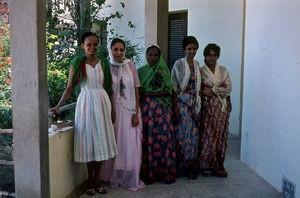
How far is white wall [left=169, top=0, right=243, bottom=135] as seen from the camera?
6.40 metres

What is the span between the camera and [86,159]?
347 cm

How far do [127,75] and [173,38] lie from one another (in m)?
3.63

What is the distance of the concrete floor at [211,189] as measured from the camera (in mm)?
3691

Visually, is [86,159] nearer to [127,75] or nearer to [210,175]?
[127,75]

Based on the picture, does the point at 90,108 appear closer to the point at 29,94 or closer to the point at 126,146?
the point at 126,146

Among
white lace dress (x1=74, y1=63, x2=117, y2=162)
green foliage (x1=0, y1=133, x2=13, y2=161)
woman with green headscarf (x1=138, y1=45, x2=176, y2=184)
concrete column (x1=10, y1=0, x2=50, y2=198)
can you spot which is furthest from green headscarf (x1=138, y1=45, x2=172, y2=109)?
green foliage (x1=0, y1=133, x2=13, y2=161)

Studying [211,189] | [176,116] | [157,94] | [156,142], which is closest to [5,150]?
[156,142]

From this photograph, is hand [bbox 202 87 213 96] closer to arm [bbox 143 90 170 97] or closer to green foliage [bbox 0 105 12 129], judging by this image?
arm [bbox 143 90 170 97]

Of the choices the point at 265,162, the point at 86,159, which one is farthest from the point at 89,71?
the point at 265,162

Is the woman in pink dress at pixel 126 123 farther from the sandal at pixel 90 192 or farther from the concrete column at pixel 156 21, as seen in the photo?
the concrete column at pixel 156 21

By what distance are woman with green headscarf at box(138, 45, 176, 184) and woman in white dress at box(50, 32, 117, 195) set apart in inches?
25.4

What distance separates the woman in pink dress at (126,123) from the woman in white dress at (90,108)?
31 centimetres

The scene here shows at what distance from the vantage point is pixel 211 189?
12.8ft

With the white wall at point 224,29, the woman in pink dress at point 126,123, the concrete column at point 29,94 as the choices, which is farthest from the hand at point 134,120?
the white wall at point 224,29
